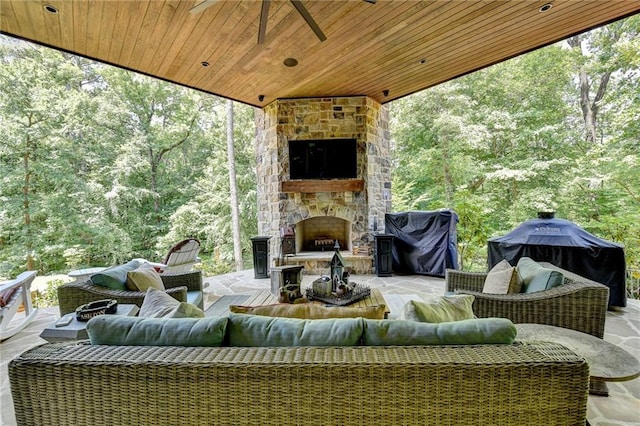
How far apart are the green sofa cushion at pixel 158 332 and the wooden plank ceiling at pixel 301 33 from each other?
2.24 meters

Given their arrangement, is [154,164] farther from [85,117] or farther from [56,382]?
[56,382]

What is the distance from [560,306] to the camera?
6.64 ft

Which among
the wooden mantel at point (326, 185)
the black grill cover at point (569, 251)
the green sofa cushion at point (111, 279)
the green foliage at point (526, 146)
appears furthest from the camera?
the green foliage at point (526, 146)

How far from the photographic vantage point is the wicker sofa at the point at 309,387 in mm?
997

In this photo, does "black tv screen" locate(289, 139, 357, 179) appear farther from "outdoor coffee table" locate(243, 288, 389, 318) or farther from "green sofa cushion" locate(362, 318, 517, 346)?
"green sofa cushion" locate(362, 318, 517, 346)

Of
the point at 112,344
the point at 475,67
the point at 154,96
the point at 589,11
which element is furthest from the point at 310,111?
the point at 154,96

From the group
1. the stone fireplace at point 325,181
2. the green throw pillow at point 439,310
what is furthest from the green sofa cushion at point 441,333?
the stone fireplace at point 325,181

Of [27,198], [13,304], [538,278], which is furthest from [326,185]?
[27,198]

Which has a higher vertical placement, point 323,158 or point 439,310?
point 323,158

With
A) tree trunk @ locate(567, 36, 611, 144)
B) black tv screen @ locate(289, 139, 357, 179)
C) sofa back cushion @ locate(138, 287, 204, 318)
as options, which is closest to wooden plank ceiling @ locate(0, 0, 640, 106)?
black tv screen @ locate(289, 139, 357, 179)

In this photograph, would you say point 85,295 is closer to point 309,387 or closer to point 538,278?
point 309,387

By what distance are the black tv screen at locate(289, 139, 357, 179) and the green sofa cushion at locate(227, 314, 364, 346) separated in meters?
4.22

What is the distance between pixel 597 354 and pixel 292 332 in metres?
1.63

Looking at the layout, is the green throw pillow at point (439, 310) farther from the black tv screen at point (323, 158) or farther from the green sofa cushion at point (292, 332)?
the black tv screen at point (323, 158)
